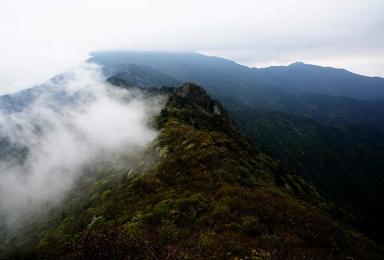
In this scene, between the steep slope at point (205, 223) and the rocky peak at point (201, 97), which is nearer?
the steep slope at point (205, 223)

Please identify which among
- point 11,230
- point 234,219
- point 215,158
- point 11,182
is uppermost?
point 234,219

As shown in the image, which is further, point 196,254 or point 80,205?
point 80,205

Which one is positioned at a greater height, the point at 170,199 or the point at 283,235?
the point at 283,235

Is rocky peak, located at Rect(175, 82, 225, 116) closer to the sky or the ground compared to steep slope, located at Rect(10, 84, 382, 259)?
closer to the ground

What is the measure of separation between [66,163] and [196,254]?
97.3m

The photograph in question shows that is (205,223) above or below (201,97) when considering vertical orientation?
above

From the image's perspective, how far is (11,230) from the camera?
71188 mm

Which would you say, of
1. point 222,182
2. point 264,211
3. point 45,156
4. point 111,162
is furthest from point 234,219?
point 45,156

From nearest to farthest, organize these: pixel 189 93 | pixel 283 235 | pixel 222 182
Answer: pixel 283 235, pixel 222 182, pixel 189 93

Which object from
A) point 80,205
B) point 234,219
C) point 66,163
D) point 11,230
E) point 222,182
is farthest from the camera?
point 66,163

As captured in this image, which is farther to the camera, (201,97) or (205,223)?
(201,97)

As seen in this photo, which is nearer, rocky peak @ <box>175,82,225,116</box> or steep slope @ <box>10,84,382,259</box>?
steep slope @ <box>10,84,382,259</box>

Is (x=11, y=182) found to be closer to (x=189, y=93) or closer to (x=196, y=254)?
(x=189, y=93)

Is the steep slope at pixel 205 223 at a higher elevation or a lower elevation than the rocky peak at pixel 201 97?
higher
